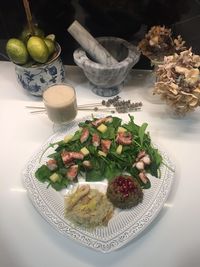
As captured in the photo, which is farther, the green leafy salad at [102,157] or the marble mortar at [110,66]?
the marble mortar at [110,66]

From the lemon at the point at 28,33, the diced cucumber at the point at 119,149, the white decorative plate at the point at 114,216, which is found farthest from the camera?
the lemon at the point at 28,33

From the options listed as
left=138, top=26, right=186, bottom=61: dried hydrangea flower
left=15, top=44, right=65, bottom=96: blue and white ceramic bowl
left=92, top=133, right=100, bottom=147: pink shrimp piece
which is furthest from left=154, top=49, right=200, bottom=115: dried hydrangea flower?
left=15, top=44, right=65, bottom=96: blue and white ceramic bowl

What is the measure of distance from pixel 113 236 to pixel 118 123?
0.27 metres

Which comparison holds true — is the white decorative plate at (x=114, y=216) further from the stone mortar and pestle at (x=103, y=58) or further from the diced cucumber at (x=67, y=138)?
the stone mortar and pestle at (x=103, y=58)

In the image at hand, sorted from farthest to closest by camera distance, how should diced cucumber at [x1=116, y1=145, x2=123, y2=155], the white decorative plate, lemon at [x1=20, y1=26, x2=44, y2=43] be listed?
lemon at [x1=20, y1=26, x2=44, y2=43] → diced cucumber at [x1=116, y1=145, x2=123, y2=155] → the white decorative plate

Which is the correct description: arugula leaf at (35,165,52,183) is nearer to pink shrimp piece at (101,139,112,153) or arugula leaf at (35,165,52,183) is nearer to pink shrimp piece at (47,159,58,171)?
pink shrimp piece at (47,159,58,171)

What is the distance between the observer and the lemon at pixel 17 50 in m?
0.79

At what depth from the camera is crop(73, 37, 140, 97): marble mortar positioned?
2.68 ft

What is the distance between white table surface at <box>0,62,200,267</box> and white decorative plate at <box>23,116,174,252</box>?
0.11 ft

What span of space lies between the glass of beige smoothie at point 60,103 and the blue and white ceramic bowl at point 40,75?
0.16ft

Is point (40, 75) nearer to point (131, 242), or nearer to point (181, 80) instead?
point (181, 80)

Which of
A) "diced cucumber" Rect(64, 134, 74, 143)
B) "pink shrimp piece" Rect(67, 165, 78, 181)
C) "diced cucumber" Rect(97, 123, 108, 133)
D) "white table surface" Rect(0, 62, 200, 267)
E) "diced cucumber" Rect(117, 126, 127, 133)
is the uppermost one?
"diced cucumber" Rect(97, 123, 108, 133)

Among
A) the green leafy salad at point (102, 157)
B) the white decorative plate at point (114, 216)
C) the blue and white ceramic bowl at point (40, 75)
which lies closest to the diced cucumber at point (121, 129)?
the green leafy salad at point (102, 157)

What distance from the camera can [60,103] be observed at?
31.1 inches
